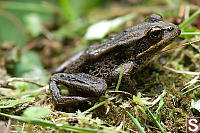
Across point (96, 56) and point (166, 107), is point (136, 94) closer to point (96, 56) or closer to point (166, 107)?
point (166, 107)

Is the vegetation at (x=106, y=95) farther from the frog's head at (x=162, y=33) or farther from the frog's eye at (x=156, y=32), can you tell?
the frog's eye at (x=156, y=32)

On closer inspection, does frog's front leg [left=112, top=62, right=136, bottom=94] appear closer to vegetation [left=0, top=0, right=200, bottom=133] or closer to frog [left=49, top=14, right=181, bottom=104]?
frog [left=49, top=14, right=181, bottom=104]

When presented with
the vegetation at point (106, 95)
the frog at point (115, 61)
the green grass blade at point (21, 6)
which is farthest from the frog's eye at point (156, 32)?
the green grass blade at point (21, 6)

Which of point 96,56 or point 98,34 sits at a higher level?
point 98,34

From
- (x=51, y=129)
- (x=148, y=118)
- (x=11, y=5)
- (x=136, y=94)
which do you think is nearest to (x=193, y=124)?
(x=148, y=118)

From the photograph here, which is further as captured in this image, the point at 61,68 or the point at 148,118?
the point at 61,68

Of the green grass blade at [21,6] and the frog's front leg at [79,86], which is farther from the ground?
the green grass blade at [21,6]

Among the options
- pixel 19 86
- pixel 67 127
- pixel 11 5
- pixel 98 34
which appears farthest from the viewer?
pixel 11 5

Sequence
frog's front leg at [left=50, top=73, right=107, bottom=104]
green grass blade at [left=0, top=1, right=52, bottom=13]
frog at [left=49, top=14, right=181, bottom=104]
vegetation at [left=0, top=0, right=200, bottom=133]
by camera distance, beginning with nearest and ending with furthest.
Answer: vegetation at [left=0, top=0, right=200, bottom=133]
frog's front leg at [left=50, top=73, right=107, bottom=104]
frog at [left=49, top=14, right=181, bottom=104]
green grass blade at [left=0, top=1, right=52, bottom=13]

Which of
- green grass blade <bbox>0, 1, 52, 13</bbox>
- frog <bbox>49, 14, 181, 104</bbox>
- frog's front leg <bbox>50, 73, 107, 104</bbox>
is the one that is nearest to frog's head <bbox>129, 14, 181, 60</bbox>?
frog <bbox>49, 14, 181, 104</bbox>
